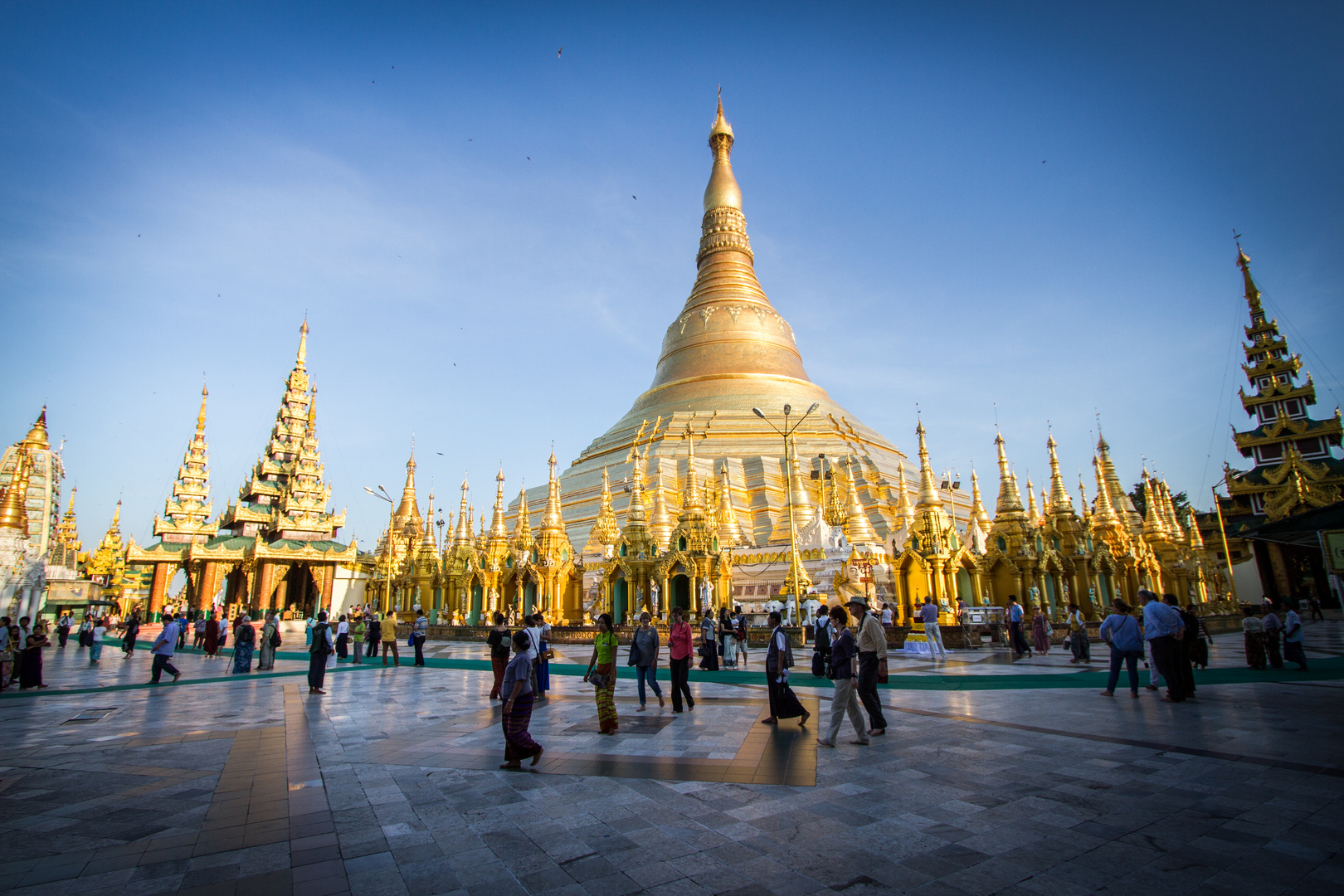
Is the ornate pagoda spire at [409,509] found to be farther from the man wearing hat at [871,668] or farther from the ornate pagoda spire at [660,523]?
the man wearing hat at [871,668]

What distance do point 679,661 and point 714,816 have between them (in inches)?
186

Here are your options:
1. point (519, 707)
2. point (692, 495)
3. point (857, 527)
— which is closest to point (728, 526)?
point (692, 495)

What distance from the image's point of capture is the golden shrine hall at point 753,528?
2483 centimetres

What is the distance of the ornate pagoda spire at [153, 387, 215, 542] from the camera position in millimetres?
45188

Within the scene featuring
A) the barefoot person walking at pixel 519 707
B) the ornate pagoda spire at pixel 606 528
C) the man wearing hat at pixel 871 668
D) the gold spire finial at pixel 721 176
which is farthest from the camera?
the gold spire finial at pixel 721 176

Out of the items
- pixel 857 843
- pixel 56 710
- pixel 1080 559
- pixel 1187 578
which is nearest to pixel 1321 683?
pixel 857 843

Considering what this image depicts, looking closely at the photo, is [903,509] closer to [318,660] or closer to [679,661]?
[679,661]

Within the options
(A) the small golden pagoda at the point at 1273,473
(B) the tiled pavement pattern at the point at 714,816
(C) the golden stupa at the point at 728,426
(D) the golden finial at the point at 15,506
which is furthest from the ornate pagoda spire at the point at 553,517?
(A) the small golden pagoda at the point at 1273,473

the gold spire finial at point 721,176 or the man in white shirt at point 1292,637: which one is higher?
the gold spire finial at point 721,176

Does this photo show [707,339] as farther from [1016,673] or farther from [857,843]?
[857,843]

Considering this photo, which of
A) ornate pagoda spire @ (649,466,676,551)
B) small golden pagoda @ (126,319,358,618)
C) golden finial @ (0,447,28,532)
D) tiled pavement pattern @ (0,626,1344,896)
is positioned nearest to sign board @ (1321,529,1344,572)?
tiled pavement pattern @ (0,626,1344,896)

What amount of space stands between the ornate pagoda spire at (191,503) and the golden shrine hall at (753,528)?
10639 millimetres

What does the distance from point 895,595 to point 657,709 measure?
17018 mm

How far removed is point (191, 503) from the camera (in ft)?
157
